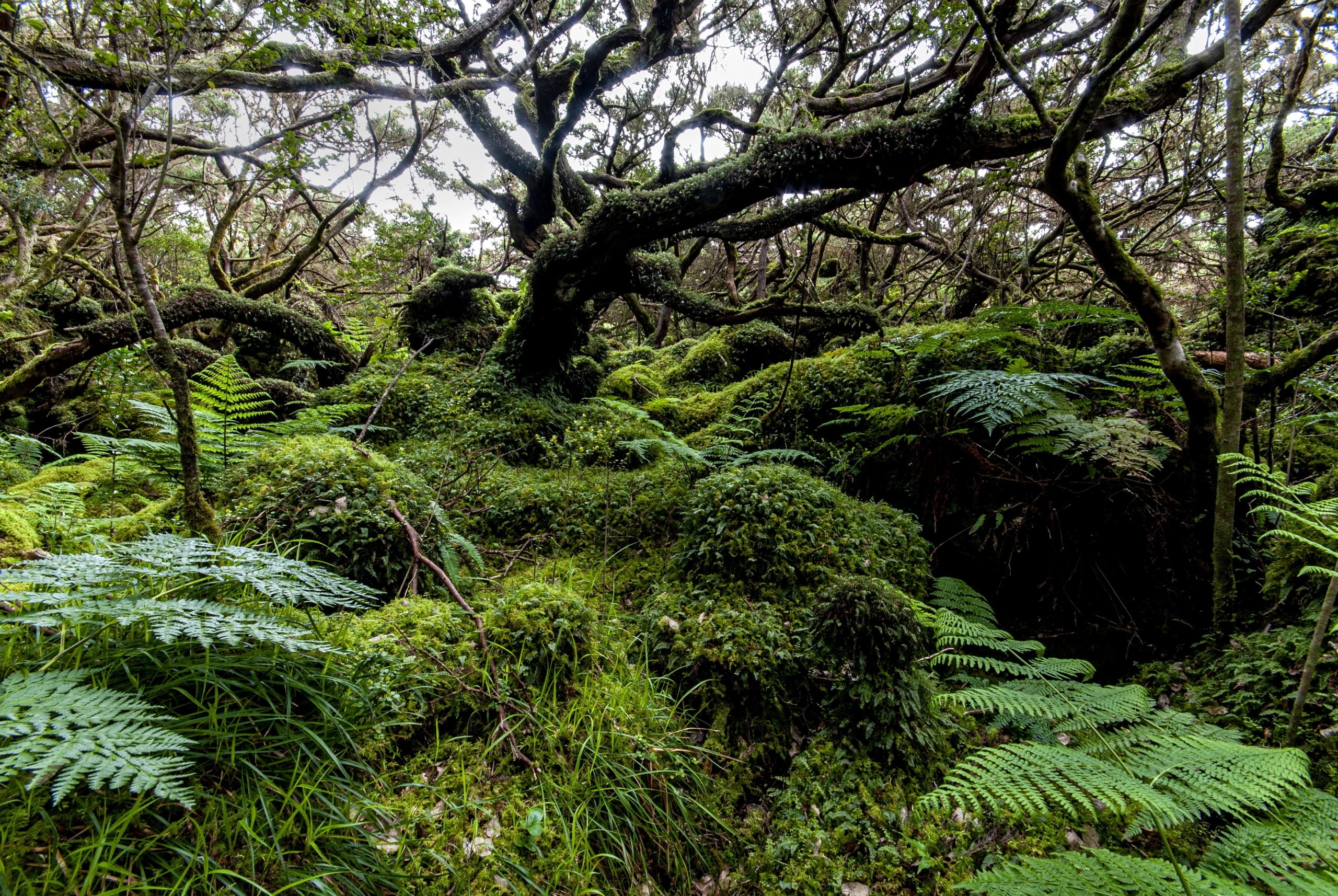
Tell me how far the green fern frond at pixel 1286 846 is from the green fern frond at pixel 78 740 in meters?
2.69

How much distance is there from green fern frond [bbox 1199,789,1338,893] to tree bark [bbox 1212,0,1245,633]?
4.39 ft

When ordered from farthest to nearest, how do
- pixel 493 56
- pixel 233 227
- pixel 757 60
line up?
pixel 233 227 → pixel 757 60 → pixel 493 56

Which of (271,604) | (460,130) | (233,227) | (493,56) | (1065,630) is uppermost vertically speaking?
(460,130)

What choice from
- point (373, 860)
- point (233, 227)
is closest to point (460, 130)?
point (233, 227)

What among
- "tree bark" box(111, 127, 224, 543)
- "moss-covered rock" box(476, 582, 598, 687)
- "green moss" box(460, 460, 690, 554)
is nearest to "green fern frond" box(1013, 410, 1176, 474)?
"green moss" box(460, 460, 690, 554)

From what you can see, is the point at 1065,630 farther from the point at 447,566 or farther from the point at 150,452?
the point at 150,452

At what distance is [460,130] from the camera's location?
1051 cm

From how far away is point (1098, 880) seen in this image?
1.30 meters

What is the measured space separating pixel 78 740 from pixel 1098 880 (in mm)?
2519

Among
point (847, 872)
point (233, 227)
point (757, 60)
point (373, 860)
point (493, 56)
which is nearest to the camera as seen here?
point (373, 860)

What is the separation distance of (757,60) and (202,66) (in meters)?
7.39

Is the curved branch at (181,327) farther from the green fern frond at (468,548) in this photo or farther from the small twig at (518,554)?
the small twig at (518,554)

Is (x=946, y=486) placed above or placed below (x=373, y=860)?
above

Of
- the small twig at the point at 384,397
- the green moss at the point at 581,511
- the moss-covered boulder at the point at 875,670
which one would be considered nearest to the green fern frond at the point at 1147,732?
the moss-covered boulder at the point at 875,670
